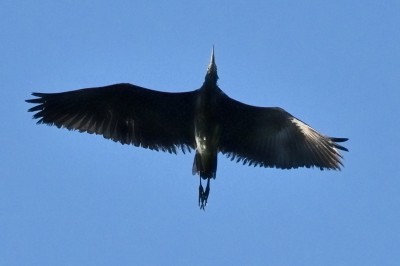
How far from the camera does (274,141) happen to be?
1869 centimetres

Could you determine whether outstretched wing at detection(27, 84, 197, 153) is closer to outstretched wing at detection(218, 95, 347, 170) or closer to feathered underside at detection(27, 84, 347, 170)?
feathered underside at detection(27, 84, 347, 170)

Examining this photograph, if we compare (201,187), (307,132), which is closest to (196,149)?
(201,187)

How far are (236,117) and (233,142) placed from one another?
56 centimetres

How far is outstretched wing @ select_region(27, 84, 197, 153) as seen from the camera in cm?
1820

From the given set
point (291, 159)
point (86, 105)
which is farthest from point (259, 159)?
point (86, 105)

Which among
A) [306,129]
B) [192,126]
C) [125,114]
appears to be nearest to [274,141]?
[306,129]

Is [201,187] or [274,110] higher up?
[274,110]

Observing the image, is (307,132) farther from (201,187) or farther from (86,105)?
(86,105)

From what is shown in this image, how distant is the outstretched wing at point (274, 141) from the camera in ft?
60.1

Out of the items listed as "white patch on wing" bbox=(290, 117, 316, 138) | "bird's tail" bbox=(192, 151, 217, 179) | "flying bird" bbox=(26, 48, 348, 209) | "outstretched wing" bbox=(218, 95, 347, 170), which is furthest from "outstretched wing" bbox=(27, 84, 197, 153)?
"white patch on wing" bbox=(290, 117, 316, 138)

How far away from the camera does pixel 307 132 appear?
18.5m

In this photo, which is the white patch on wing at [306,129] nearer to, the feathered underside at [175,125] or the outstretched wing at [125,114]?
the feathered underside at [175,125]

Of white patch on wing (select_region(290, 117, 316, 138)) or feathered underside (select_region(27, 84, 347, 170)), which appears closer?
feathered underside (select_region(27, 84, 347, 170))

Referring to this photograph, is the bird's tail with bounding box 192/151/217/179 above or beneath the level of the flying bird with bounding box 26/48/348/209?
beneath
